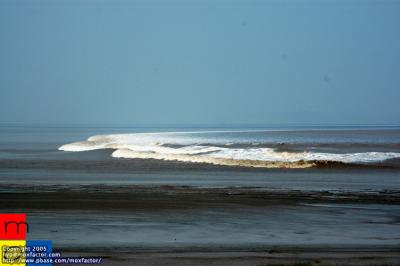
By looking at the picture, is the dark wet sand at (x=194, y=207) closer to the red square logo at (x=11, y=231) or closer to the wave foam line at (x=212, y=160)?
the red square logo at (x=11, y=231)

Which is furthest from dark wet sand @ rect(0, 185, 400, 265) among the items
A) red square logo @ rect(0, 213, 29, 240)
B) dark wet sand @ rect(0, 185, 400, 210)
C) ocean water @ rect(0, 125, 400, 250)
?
red square logo @ rect(0, 213, 29, 240)

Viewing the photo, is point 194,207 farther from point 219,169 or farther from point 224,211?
point 219,169

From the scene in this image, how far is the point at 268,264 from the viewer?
11.4 m

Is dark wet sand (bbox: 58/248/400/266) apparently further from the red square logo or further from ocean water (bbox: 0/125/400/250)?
the red square logo

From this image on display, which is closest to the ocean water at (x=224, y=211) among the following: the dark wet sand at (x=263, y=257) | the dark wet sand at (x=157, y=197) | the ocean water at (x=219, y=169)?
the ocean water at (x=219, y=169)

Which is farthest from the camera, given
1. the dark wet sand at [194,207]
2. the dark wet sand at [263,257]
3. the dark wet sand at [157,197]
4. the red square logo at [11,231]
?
the dark wet sand at [157,197]

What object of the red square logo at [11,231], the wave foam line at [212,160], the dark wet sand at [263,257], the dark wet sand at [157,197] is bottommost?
the wave foam line at [212,160]

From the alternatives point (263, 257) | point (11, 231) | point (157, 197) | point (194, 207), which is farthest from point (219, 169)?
point (11, 231)

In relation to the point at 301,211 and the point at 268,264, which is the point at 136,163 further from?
the point at 268,264

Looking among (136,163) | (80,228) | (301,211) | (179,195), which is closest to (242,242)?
(80,228)

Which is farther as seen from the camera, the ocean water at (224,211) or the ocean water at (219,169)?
the ocean water at (219,169)

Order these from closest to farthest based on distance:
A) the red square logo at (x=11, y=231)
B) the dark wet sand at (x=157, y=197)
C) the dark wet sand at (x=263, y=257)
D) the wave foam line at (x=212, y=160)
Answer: the red square logo at (x=11, y=231) < the dark wet sand at (x=263, y=257) < the dark wet sand at (x=157, y=197) < the wave foam line at (x=212, y=160)

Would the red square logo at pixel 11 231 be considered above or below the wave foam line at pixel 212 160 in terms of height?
above

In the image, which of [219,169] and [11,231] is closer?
[11,231]
